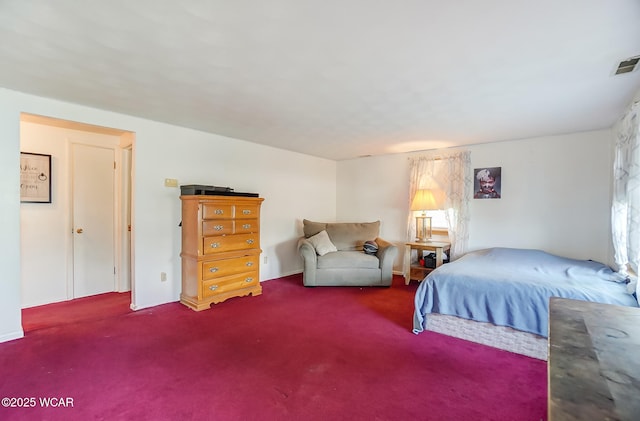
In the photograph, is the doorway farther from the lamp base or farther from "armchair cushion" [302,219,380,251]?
the lamp base

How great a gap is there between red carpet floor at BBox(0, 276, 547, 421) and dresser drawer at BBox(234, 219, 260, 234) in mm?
1039

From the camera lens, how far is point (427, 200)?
4.68m

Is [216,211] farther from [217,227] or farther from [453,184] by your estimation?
[453,184]

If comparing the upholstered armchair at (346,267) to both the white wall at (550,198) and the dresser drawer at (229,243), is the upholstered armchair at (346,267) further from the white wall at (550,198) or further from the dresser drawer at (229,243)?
the white wall at (550,198)

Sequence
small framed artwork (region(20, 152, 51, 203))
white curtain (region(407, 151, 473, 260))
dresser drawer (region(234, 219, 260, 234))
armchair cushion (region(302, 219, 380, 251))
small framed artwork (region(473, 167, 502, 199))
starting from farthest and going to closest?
1. armchair cushion (region(302, 219, 380, 251))
2. white curtain (region(407, 151, 473, 260))
3. small framed artwork (region(473, 167, 502, 199))
4. dresser drawer (region(234, 219, 260, 234))
5. small framed artwork (region(20, 152, 51, 203))

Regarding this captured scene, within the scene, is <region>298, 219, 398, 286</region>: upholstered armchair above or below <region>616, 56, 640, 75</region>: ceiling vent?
below

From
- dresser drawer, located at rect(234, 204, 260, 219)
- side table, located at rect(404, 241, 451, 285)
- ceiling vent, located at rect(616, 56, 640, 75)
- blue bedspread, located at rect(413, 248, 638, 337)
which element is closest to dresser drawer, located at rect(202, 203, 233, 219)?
dresser drawer, located at rect(234, 204, 260, 219)

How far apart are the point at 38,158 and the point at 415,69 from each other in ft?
13.7

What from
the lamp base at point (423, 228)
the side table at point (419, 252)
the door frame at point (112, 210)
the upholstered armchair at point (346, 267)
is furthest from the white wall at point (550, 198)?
the door frame at point (112, 210)

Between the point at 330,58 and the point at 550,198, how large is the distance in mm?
3676

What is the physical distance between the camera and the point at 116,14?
1.53 metres

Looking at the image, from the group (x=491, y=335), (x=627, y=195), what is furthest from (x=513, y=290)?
(x=627, y=195)

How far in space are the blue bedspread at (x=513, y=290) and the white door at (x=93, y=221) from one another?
158 inches

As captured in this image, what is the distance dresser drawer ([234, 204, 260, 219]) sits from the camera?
12.5 ft
